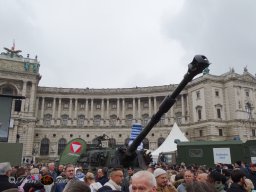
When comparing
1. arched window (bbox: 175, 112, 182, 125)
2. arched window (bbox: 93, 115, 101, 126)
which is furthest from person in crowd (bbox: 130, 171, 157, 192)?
arched window (bbox: 93, 115, 101, 126)

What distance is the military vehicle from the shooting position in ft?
20.2

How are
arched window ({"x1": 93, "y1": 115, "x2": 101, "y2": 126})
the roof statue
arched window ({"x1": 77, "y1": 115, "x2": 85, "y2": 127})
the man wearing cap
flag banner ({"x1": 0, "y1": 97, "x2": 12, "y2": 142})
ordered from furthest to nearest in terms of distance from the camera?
arched window ({"x1": 93, "y1": 115, "x2": 101, "y2": 126}) < arched window ({"x1": 77, "y1": 115, "x2": 85, "y2": 127}) < the roof statue < flag banner ({"x1": 0, "y1": 97, "x2": 12, "y2": 142}) < the man wearing cap

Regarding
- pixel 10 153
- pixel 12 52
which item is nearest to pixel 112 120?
pixel 12 52

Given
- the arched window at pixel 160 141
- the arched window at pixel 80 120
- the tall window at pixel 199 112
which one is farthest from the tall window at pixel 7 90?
the tall window at pixel 199 112

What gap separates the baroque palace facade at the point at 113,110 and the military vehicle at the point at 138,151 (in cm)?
4235

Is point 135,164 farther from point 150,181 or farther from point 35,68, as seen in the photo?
point 35,68

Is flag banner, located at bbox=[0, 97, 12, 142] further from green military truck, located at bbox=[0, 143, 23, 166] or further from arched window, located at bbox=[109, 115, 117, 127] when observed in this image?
arched window, located at bbox=[109, 115, 117, 127]

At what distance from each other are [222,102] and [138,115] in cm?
1981

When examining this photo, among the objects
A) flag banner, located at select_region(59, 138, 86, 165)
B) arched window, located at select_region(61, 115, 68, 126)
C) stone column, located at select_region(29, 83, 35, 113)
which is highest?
stone column, located at select_region(29, 83, 35, 113)

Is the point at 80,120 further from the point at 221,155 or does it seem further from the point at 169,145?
the point at 221,155

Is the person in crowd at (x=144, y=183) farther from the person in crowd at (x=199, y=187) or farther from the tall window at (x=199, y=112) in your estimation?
the tall window at (x=199, y=112)

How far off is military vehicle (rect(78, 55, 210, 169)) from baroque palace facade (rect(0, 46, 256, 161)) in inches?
1667

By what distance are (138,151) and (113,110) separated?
56.2 meters

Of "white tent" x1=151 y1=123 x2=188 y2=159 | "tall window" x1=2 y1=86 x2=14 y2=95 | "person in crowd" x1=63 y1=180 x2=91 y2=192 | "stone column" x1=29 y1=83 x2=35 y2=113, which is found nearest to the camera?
"person in crowd" x1=63 y1=180 x2=91 y2=192
